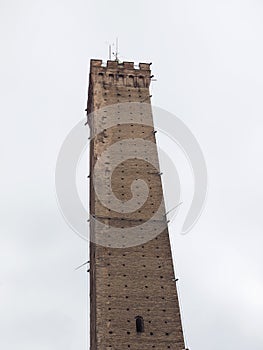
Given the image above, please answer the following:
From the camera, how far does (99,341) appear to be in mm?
15414

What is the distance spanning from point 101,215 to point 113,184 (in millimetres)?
1386

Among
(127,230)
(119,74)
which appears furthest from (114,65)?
(127,230)

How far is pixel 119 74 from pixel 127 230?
25.5 feet

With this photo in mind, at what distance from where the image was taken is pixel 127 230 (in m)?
17.9

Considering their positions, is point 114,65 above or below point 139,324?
above

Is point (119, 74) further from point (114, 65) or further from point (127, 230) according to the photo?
point (127, 230)

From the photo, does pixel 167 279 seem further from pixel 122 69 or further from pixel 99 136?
pixel 122 69

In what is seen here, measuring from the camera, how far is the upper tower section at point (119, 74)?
22234 millimetres

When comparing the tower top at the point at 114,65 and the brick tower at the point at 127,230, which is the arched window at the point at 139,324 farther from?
the tower top at the point at 114,65

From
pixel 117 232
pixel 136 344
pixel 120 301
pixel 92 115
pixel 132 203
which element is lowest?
pixel 136 344

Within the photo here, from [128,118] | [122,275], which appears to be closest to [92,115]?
[128,118]

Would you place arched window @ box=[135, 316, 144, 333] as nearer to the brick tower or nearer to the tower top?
the brick tower

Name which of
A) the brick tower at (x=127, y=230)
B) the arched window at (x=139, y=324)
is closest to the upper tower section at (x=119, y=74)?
the brick tower at (x=127, y=230)

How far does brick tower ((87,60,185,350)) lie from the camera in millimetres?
15922
